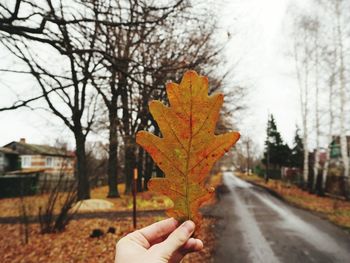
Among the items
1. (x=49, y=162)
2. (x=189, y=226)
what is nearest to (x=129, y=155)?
(x=189, y=226)

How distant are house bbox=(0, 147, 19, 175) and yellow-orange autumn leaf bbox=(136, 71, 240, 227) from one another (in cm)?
5000

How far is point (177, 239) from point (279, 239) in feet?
34.1

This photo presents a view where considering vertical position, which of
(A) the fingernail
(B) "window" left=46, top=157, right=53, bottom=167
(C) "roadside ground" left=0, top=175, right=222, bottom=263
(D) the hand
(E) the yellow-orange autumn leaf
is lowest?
(C) "roadside ground" left=0, top=175, right=222, bottom=263

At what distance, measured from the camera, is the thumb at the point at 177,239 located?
1212 mm

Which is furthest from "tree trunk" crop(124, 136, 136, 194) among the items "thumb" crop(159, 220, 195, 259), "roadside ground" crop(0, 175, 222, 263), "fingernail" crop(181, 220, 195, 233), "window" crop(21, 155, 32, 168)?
"window" crop(21, 155, 32, 168)

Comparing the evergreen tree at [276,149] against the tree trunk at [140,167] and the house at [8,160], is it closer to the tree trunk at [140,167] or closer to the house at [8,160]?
the tree trunk at [140,167]

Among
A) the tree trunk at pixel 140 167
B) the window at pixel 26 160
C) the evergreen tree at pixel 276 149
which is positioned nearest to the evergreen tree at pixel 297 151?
the evergreen tree at pixel 276 149

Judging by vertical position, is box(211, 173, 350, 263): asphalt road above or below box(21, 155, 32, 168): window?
below

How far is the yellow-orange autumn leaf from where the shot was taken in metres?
1.15

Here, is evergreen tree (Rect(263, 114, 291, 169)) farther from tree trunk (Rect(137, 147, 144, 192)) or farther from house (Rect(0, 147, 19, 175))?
house (Rect(0, 147, 19, 175))

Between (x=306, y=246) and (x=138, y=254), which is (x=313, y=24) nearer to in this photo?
(x=306, y=246)

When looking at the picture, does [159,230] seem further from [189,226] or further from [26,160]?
[26,160]

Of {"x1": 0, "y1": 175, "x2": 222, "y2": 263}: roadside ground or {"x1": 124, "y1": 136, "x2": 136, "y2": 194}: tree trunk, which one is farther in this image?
{"x1": 124, "y1": 136, "x2": 136, "y2": 194}: tree trunk

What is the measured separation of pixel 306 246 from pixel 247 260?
245 cm
